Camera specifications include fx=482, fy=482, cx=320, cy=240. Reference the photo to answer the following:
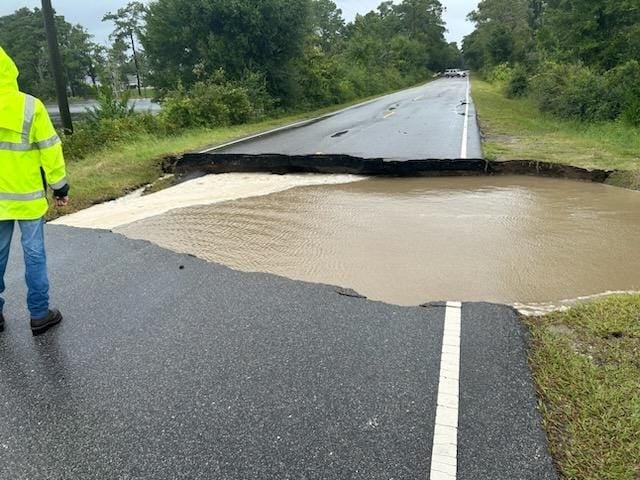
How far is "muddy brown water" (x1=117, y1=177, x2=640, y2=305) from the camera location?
4.28m

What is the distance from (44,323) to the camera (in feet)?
11.5

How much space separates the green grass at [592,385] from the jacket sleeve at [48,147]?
3465 millimetres

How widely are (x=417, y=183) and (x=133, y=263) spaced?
204 inches

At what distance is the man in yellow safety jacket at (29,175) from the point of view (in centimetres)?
329

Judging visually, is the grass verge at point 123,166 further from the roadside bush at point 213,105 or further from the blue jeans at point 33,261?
the blue jeans at point 33,261

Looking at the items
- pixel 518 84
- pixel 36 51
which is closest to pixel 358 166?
pixel 518 84

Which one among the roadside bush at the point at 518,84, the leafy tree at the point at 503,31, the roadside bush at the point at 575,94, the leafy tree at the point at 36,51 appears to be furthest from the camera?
the leafy tree at the point at 36,51

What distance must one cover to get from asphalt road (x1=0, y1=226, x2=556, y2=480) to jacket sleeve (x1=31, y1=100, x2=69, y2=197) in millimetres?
1059

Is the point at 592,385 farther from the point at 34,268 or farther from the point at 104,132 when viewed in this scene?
the point at 104,132

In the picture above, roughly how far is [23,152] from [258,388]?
2334mm

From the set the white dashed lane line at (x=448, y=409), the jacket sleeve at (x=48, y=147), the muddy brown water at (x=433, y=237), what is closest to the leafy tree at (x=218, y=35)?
the muddy brown water at (x=433, y=237)

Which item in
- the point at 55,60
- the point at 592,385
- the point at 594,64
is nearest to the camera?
the point at 592,385

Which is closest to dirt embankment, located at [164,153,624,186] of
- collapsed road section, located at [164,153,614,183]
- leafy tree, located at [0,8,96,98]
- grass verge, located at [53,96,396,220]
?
collapsed road section, located at [164,153,614,183]

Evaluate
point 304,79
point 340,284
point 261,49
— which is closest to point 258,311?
point 340,284
